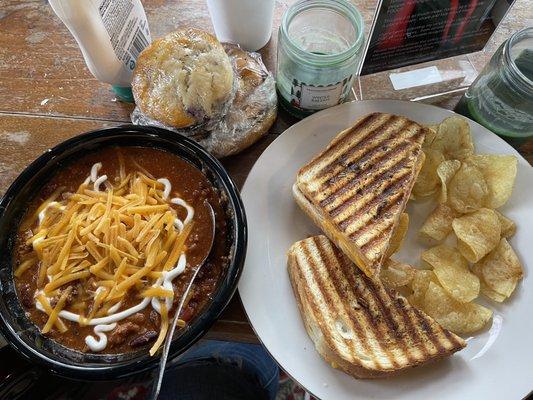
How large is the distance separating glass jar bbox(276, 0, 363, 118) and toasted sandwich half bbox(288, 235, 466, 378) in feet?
1.43

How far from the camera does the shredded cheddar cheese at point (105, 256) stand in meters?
1.16

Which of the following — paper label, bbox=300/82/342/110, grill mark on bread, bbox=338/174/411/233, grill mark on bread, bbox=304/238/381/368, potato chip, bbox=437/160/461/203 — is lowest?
grill mark on bread, bbox=304/238/381/368

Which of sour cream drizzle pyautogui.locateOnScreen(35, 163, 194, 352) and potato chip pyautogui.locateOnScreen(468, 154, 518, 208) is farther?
potato chip pyautogui.locateOnScreen(468, 154, 518, 208)

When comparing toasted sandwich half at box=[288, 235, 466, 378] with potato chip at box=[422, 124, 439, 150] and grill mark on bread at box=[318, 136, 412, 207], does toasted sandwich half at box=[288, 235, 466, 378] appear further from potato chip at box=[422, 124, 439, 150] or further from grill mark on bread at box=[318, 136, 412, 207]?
potato chip at box=[422, 124, 439, 150]

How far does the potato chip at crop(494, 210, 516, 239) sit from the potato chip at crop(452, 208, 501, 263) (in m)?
0.03

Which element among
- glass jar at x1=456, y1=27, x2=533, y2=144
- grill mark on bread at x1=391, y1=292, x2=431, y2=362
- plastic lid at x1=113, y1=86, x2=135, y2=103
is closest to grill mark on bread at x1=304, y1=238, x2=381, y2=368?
grill mark on bread at x1=391, y1=292, x2=431, y2=362

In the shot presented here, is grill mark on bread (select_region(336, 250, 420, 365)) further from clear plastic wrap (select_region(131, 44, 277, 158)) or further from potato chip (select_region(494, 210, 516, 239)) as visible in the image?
clear plastic wrap (select_region(131, 44, 277, 158))

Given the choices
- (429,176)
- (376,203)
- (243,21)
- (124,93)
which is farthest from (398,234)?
(124,93)

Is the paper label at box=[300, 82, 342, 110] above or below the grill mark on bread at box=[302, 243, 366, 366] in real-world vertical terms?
above

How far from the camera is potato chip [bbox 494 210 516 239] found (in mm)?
1296

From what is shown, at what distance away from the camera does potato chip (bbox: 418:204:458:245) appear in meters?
1.30

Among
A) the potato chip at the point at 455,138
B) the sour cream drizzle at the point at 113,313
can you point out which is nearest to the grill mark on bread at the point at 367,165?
the potato chip at the point at 455,138

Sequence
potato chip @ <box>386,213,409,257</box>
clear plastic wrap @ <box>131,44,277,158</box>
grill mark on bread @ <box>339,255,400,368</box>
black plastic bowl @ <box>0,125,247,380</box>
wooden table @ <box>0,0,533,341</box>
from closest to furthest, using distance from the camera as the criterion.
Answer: black plastic bowl @ <box>0,125,247,380</box> → grill mark on bread @ <box>339,255,400,368</box> → potato chip @ <box>386,213,409,257</box> → clear plastic wrap @ <box>131,44,277,158</box> → wooden table @ <box>0,0,533,341</box>

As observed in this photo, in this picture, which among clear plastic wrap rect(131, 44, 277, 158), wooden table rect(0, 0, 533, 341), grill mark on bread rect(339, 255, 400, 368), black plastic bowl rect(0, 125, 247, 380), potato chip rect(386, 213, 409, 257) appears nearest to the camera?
black plastic bowl rect(0, 125, 247, 380)
